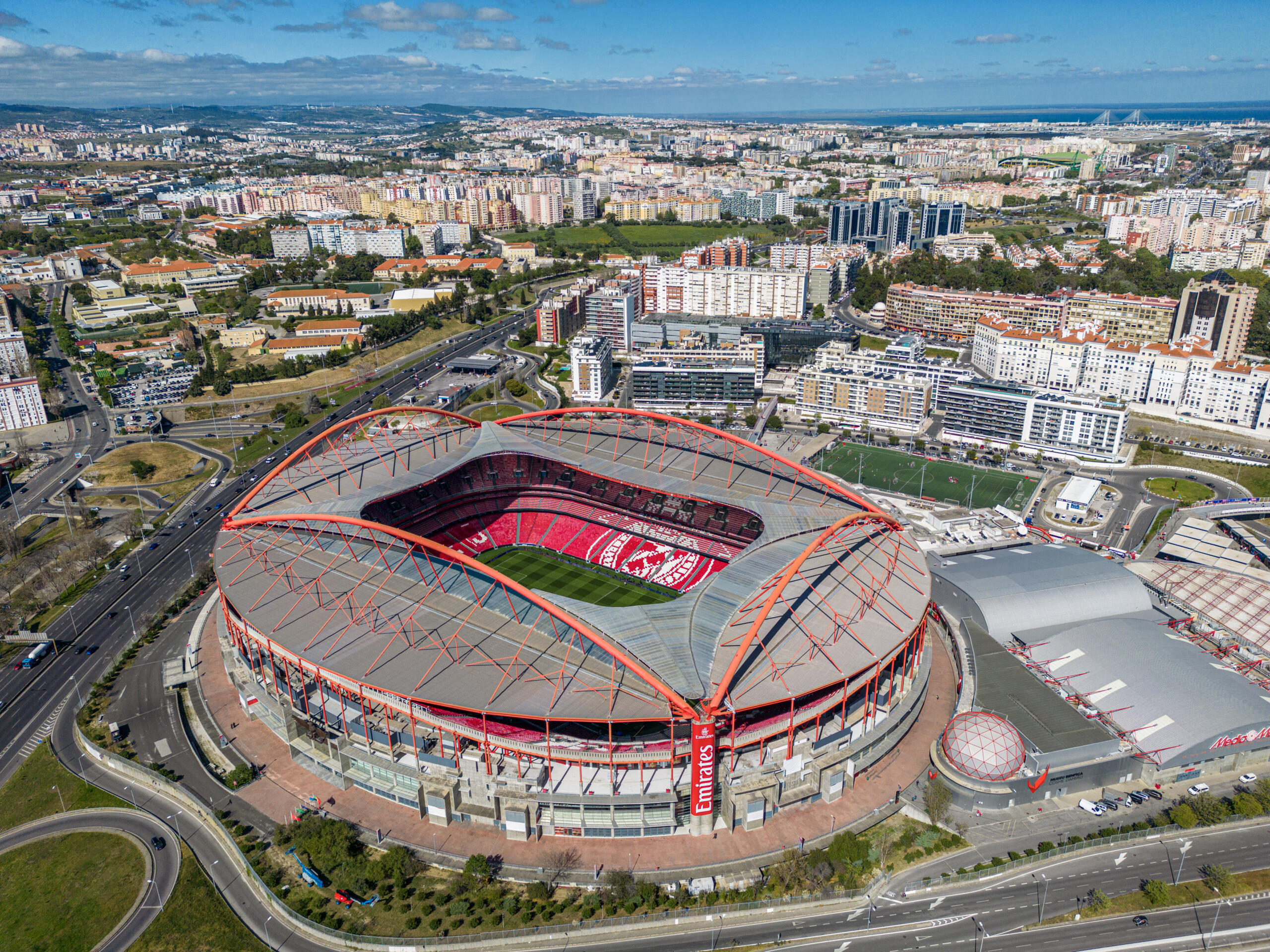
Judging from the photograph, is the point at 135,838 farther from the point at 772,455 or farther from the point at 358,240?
the point at 358,240

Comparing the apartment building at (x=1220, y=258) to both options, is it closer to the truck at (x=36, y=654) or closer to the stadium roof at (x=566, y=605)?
the stadium roof at (x=566, y=605)

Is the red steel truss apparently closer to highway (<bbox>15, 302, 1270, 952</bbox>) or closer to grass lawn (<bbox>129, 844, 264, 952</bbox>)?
highway (<bbox>15, 302, 1270, 952</bbox>)

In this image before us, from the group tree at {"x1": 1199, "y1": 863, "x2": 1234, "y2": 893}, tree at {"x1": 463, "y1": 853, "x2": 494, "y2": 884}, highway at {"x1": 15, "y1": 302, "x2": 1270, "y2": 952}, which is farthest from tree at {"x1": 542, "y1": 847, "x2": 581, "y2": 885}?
tree at {"x1": 1199, "y1": 863, "x2": 1234, "y2": 893}

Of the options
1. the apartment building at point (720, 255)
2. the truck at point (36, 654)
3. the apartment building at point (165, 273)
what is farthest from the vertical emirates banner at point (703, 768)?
the apartment building at point (165, 273)

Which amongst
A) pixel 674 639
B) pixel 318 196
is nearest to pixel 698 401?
pixel 674 639

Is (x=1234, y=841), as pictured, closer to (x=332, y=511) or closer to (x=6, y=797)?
(x=332, y=511)
